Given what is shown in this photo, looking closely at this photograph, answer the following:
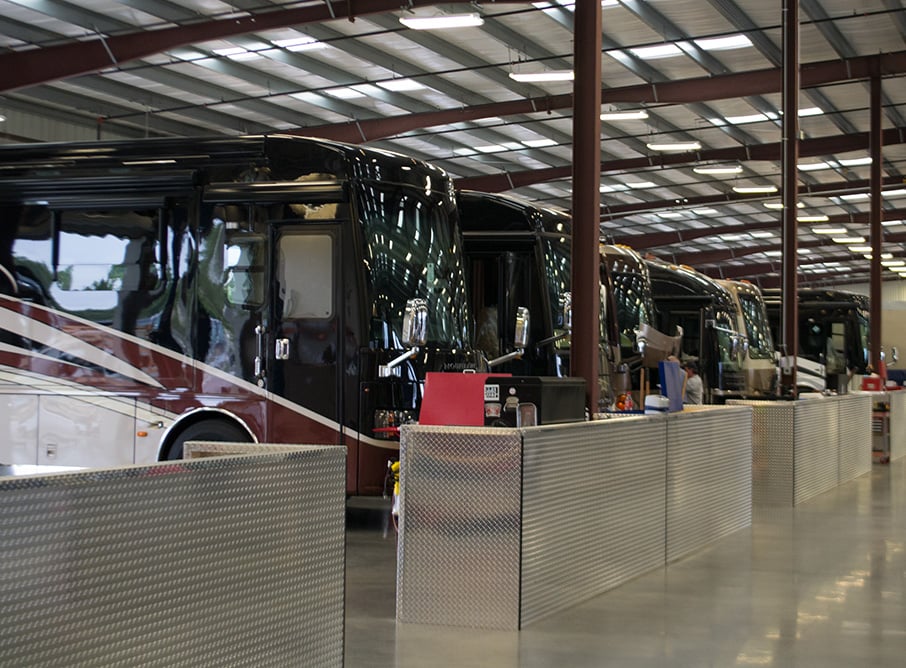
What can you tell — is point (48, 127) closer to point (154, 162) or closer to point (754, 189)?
point (154, 162)

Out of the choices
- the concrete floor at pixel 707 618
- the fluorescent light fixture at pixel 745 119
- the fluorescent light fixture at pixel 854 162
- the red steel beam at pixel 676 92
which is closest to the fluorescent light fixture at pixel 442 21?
the red steel beam at pixel 676 92

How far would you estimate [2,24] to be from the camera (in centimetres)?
1634

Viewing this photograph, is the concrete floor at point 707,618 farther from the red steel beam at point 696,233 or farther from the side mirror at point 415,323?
the red steel beam at point 696,233

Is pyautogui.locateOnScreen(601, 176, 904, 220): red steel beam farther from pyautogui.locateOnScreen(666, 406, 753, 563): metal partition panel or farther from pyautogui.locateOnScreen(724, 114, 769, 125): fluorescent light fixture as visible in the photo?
pyautogui.locateOnScreen(666, 406, 753, 563): metal partition panel

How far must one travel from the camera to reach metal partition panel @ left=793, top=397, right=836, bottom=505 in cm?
1244

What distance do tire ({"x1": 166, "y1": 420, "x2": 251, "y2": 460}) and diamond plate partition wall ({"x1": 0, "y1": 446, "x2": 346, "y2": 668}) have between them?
195 inches

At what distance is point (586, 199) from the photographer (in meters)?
8.73

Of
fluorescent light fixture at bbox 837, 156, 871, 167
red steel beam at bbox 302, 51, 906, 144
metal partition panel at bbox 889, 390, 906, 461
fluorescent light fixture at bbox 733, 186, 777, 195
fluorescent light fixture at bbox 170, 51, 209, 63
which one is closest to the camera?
fluorescent light fixture at bbox 170, 51, 209, 63

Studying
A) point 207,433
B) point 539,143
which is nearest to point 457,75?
point 539,143

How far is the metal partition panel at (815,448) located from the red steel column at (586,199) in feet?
14.8

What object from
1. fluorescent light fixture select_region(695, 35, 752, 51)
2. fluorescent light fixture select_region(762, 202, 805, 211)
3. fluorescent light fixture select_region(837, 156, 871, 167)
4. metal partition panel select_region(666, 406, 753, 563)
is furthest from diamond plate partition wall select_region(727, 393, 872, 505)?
fluorescent light fixture select_region(762, 202, 805, 211)

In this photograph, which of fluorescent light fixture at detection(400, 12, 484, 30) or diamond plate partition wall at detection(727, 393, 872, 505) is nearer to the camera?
diamond plate partition wall at detection(727, 393, 872, 505)

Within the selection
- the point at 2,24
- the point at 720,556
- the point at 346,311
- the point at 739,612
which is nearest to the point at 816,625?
the point at 739,612

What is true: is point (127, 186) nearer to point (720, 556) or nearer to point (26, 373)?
point (26, 373)
